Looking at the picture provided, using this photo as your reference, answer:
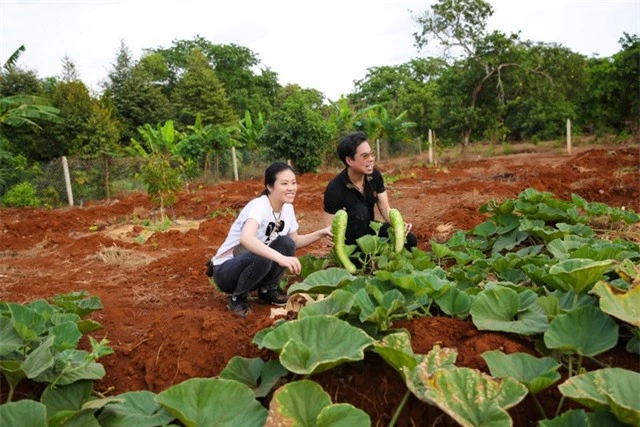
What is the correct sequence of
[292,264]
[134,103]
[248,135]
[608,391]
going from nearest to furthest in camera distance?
[608,391] → [292,264] → [248,135] → [134,103]

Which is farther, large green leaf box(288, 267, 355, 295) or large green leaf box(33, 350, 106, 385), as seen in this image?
large green leaf box(288, 267, 355, 295)

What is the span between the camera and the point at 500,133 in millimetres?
22938

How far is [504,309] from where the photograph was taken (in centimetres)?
231

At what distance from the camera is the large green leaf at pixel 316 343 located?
1.96m

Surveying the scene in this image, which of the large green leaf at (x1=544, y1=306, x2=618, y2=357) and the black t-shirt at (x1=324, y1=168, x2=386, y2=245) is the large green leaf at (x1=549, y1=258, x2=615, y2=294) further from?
the black t-shirt at (x1=324, y1=168, x2=386, y2=245)

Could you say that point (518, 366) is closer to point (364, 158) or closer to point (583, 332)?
point (583, 332)

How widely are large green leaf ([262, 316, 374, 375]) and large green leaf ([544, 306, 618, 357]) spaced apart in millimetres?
666

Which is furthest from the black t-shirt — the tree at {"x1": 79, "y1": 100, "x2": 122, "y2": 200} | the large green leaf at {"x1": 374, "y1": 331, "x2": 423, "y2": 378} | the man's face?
the tree at {"x1": 79, "y1": 100, "x2": 122, "y2": 200}

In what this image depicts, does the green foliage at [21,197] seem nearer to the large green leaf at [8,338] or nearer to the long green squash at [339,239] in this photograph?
the long green squash at [339,239]

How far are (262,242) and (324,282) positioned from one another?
0.94m

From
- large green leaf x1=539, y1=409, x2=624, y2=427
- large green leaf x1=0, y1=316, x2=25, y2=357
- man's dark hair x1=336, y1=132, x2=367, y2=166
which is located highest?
man's dark hair x1=336, y1=132, x2=367, y2=166

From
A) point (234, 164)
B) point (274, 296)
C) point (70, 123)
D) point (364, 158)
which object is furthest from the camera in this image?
point (70, 123)

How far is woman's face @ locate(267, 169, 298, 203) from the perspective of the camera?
3570 mm

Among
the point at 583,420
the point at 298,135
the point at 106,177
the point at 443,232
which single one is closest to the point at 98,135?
the point at 106,177
